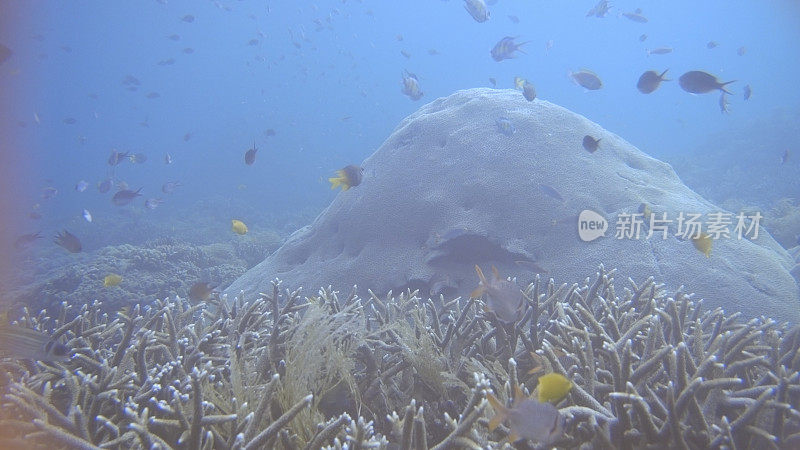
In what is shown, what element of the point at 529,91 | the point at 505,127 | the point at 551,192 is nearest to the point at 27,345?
the point at 551,192

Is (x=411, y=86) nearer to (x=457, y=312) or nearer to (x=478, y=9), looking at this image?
(x=478, y=9)

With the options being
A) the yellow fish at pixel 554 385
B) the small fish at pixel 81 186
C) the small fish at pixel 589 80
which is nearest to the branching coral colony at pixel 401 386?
the yellow fish at pixel 554 385

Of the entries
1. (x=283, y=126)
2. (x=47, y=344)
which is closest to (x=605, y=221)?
(x=47, y=344)

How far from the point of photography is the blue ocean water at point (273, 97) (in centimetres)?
3244

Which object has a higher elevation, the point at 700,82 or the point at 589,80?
the point at 589,80

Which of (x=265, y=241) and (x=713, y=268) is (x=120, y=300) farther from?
(x=713, y=268)

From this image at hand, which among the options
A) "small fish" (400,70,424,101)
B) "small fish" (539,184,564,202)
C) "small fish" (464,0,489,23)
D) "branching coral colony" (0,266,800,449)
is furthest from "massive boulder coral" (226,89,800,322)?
"branching coral colony" (0,266,800,449)

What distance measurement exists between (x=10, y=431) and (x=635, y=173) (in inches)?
330

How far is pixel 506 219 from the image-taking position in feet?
19.6

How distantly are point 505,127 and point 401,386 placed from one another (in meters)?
5.23

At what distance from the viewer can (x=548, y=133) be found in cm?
709

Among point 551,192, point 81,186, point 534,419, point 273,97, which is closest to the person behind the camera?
point 534,419

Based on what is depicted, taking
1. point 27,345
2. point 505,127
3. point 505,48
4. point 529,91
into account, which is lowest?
point 27,345

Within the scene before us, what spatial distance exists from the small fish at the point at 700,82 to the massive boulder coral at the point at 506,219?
167 centimetres
